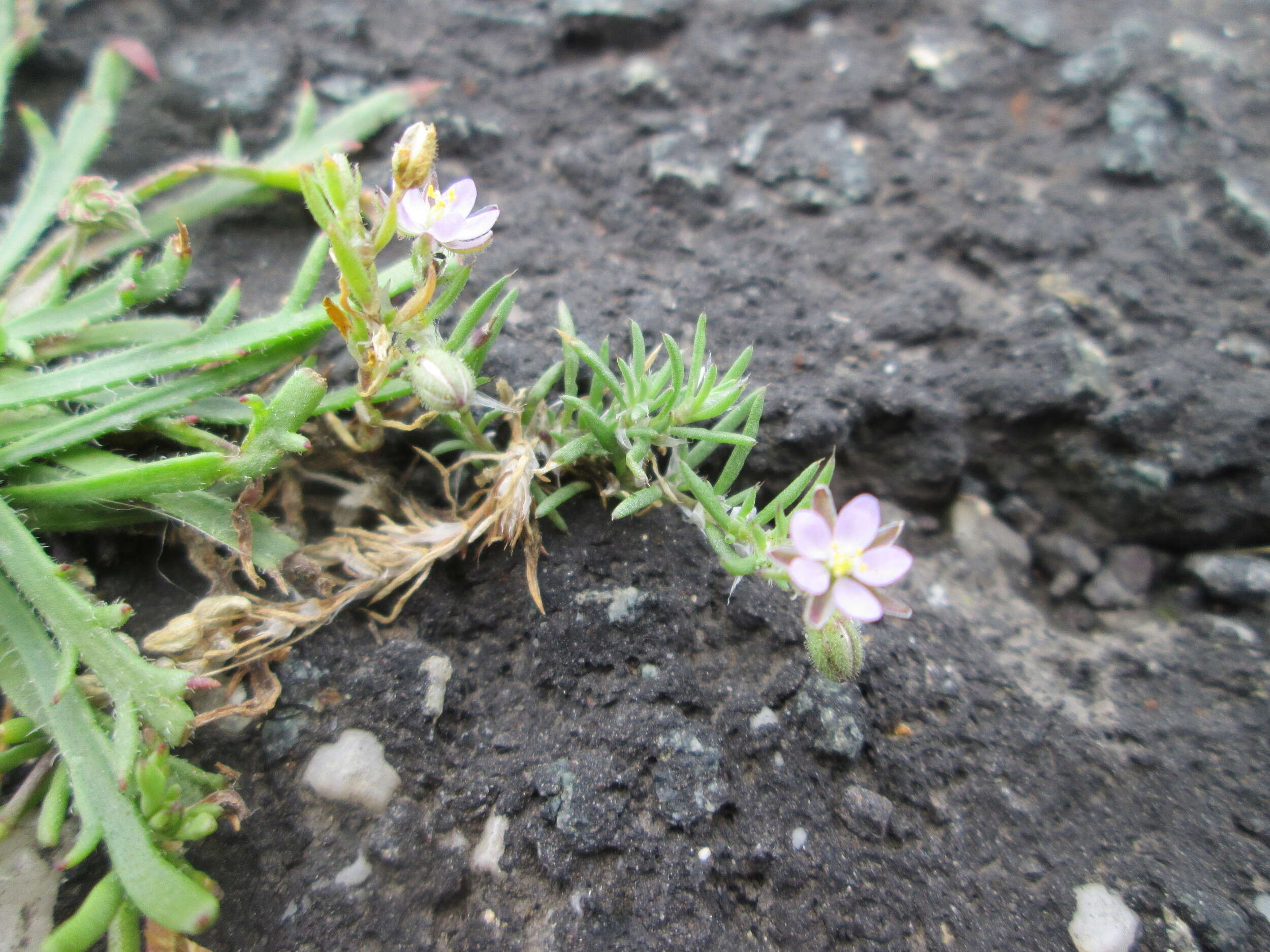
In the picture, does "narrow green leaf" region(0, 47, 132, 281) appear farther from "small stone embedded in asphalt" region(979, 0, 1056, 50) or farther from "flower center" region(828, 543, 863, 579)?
"small stone embedded in asphalt" region(979, 0, 1056, 50)

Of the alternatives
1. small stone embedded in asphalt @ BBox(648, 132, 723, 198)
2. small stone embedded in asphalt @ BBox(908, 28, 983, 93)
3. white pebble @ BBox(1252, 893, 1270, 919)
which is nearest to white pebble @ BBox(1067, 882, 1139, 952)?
white pebble @ BBox(1252, 893, 1270, 919)

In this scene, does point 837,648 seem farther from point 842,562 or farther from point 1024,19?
point 1024,19

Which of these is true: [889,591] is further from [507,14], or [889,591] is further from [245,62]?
[245,62]

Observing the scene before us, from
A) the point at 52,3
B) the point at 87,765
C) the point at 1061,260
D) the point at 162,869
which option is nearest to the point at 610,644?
the point at 162,869

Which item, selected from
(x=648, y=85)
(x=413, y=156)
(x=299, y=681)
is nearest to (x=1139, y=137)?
(x=648, y=85)

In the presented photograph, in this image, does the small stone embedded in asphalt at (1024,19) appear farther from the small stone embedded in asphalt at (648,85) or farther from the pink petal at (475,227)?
the pink petal at (475,227)

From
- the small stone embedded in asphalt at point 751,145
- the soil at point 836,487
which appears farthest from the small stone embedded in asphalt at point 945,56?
the small stone embedded in asphalt at point 751,145
